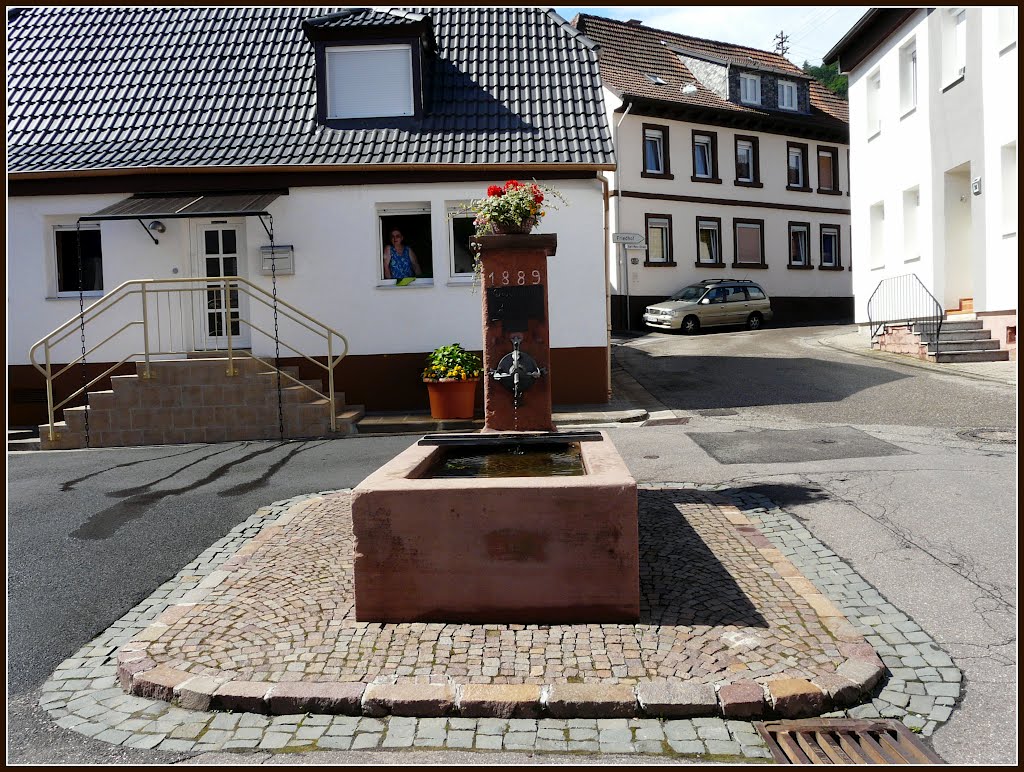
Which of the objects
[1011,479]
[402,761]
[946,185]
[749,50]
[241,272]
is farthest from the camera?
[749,50]

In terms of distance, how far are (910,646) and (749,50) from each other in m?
37.7

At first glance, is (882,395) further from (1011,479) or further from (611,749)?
(611,749)

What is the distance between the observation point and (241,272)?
1494 centimetres

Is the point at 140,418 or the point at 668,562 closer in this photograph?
the point at 668,562

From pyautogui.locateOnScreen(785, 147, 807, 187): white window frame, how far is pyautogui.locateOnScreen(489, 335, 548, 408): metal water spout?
28.4m

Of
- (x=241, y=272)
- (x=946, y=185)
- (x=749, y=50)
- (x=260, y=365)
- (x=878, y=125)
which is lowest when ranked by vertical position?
(x=260, y=365)

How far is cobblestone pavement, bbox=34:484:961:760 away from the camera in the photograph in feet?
11.5

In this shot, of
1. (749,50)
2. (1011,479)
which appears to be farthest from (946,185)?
(749,50)

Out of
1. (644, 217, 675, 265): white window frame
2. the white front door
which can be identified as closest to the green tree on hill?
(644, 217, 675, 265): white window frame

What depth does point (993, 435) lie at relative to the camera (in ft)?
32.7

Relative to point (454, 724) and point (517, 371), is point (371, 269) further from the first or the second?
point (454, 724)

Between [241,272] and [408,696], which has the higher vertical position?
[241,272]

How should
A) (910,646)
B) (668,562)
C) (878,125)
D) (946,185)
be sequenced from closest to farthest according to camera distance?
1. (910,646)
2. (668,562)
3. (946,185)
4. (878,125)

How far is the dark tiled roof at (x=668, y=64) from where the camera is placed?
3008 cm
